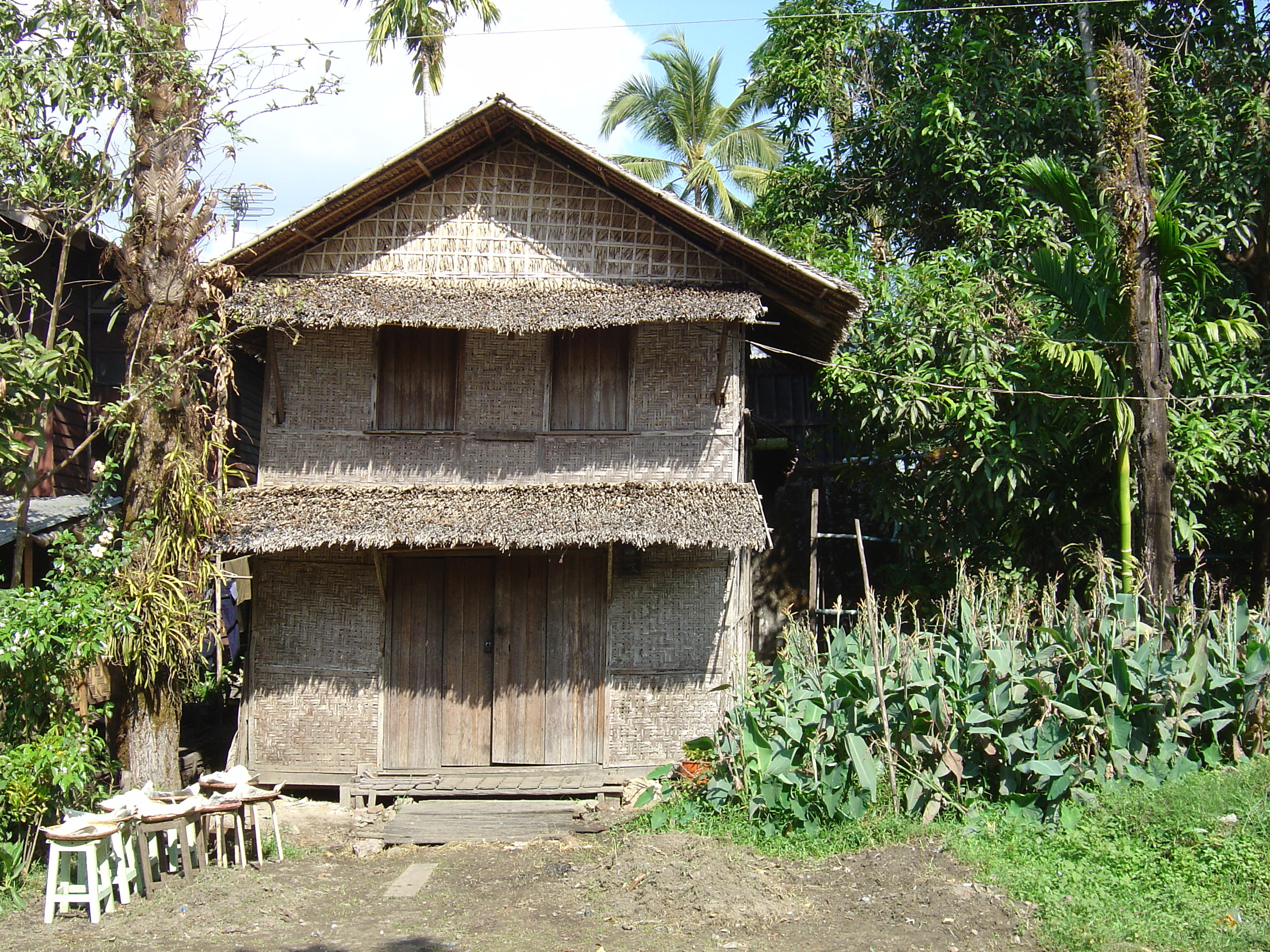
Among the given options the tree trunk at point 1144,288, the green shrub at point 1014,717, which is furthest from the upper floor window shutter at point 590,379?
the tree trunk at point 1144,288

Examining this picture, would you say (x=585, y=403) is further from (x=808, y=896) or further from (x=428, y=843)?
(x=808, y=896)

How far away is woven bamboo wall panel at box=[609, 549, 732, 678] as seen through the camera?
8711mm

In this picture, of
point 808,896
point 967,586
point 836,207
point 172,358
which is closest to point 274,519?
point 172,358

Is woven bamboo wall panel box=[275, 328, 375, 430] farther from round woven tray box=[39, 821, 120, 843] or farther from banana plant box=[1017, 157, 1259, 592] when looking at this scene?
banana plant box=[1017, 157, 1259, 592]

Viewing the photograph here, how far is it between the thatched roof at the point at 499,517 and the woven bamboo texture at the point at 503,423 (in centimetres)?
37

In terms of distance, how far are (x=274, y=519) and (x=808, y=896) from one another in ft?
16.3

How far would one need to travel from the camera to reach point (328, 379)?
29.7 ft

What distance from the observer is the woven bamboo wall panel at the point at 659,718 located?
28.4 feet

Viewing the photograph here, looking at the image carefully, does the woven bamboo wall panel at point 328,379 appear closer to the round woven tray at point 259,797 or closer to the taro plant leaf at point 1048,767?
the round woven tray at point 259,797

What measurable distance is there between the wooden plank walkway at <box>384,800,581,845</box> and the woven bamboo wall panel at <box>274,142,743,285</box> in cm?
461

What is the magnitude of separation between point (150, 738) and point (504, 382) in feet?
13.2

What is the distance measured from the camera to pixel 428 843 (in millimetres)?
8008

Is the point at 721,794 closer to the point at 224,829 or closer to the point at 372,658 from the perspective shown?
the point at 372,658

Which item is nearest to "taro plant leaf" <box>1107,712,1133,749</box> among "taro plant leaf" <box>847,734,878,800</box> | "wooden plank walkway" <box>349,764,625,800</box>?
"taro plant leaf" <box>847,734,878,800</box>
